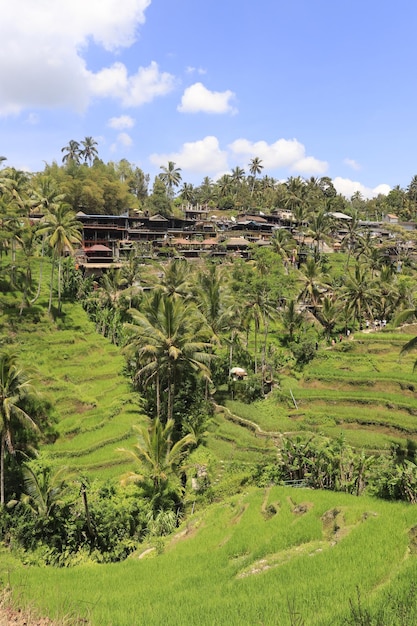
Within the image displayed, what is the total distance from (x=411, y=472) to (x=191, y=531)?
33.3ft

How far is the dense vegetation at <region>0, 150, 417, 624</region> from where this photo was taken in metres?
15.0

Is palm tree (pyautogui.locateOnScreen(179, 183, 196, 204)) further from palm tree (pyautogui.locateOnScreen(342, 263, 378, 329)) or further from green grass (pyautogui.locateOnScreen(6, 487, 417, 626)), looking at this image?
green grass (pyautogui.locateOnScreen(6, 487, 417, 626))

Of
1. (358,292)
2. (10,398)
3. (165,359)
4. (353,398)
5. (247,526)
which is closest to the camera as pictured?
(247,526)

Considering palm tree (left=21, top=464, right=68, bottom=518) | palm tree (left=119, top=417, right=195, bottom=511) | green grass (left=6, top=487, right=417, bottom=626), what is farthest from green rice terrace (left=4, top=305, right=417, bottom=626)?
palm tree (left=21, top=464, right=68, bottom=518)

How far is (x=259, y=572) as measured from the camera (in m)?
13.5

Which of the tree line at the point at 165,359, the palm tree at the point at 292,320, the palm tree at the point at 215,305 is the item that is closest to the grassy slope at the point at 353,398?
the tree line at the point at 165,359

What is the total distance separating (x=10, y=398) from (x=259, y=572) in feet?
52.2

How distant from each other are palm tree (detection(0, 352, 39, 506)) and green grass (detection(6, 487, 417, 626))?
7.66 m

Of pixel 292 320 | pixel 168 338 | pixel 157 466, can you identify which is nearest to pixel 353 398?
pixel 168 338

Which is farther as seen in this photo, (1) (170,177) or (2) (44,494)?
(1) (170,177)

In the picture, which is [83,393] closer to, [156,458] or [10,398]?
[10,398]

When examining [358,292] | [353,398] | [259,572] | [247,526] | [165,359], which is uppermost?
[358,292]

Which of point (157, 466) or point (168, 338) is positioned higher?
point (168, 338)

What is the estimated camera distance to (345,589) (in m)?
10.8
